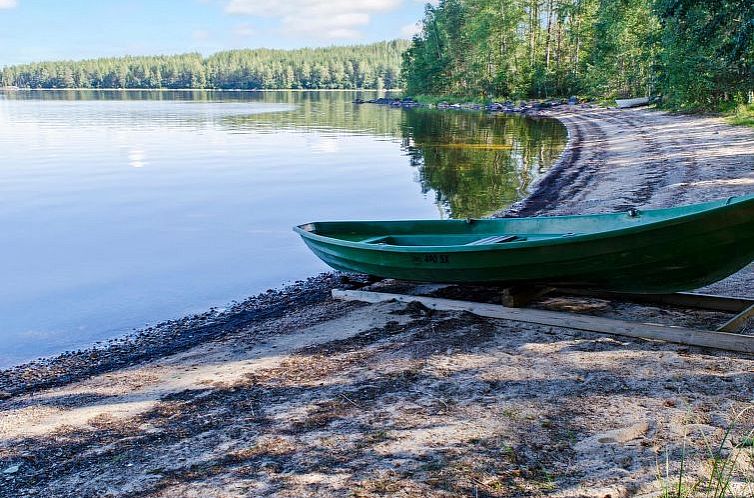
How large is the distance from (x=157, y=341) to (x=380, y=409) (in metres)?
4.09

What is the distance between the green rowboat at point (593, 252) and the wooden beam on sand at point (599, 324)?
0.25 m

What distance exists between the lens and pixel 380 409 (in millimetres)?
4922

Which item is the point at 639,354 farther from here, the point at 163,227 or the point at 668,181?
the point at 163,227

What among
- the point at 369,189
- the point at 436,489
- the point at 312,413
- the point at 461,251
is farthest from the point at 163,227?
the point at 436,489

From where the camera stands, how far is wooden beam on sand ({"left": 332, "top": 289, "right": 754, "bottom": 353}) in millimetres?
5438

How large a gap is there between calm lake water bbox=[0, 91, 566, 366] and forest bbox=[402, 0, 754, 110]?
21.0 ft

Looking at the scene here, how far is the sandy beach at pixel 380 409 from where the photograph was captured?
13.0 feet

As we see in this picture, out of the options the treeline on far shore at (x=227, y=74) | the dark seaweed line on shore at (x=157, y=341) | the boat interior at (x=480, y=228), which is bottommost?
the dark seaweed line on shore at (x=157, y=341)

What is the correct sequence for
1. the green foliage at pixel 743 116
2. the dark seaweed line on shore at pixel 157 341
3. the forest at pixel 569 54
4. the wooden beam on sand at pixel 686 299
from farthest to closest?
the forest at pixel 569 54 → the green foliage at pixel 743 116 → the dark seaweed line on shore at pixel 157 341 → the wooden beam on sand at pixel 686 299

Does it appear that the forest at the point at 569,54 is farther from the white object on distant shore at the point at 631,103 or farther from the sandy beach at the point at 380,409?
the sandy beach at the point at 380,409

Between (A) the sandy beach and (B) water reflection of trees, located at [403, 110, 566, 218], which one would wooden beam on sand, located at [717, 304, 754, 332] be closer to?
(A) the sandy beach

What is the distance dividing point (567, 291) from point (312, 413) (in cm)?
323

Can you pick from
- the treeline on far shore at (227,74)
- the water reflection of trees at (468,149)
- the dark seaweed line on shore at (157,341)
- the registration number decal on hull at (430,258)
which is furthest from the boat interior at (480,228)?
the treeline on far shore at (227,74)

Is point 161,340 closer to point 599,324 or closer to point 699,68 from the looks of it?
point 599,324
